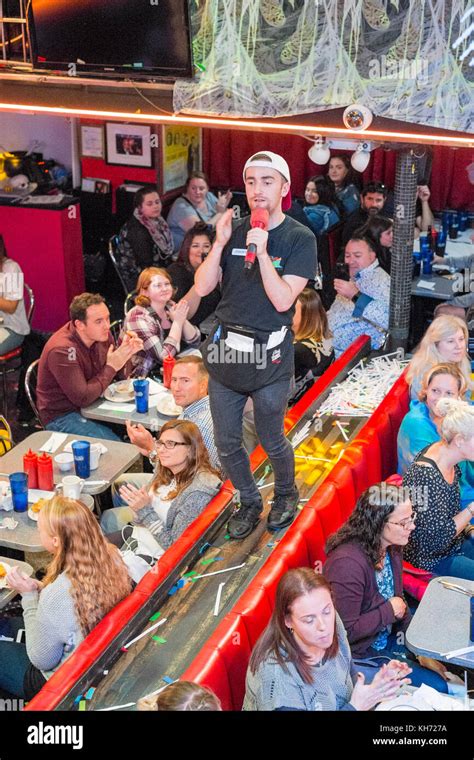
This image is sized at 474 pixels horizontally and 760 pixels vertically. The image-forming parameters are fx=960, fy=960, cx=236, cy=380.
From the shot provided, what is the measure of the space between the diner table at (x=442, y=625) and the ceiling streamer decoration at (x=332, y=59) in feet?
8.16

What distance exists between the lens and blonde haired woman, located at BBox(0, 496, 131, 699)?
11.0 ft

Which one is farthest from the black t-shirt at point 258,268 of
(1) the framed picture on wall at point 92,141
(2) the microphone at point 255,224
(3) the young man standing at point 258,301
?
(1) the framed picture on wall at point 92,141

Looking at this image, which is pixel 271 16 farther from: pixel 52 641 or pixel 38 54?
pixel 52 641

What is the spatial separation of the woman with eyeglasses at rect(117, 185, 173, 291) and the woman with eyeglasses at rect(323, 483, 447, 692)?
4.48 m

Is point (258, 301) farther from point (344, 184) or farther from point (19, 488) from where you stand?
point (344, 184)

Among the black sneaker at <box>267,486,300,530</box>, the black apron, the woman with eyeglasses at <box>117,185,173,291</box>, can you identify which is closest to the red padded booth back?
the black sneaker at <box>267,486,300,530</box>

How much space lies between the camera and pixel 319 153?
5.10 meters

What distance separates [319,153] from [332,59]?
48 cm

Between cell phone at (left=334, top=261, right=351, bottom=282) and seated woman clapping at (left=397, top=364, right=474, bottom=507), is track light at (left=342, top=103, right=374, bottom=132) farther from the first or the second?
cell phone at (left=334, top=261, right=351, bottom=282)

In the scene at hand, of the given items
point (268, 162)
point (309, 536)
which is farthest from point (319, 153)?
point (309, 536)

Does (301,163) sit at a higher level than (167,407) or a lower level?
higher

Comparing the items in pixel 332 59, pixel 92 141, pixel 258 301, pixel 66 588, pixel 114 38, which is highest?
pixel 114 38

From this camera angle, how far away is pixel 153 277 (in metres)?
5.90
